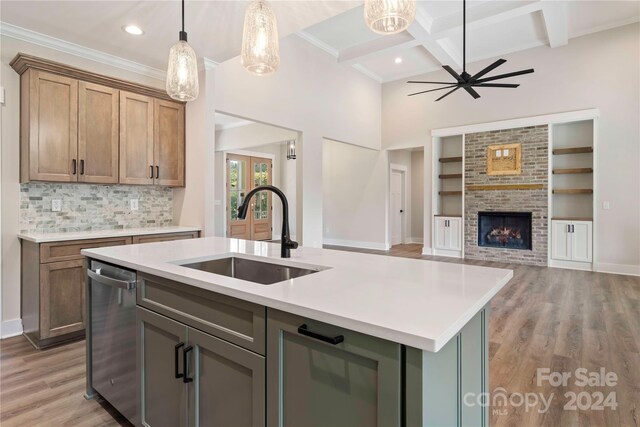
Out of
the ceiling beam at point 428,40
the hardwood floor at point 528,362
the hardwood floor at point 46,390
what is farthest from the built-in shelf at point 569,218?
the hardwood floor at point 46,390

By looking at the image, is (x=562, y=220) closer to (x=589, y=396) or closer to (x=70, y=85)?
(x=589, y=396)

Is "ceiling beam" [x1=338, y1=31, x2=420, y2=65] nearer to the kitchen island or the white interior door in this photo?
the white interior door

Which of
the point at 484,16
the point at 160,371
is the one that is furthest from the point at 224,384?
the point at 484,16

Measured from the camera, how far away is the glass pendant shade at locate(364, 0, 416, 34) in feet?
5.11

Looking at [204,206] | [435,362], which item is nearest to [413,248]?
[204,206]

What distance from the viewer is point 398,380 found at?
2.76ft

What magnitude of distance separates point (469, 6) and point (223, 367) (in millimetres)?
5919

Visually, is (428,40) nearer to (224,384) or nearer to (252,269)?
(252,269)

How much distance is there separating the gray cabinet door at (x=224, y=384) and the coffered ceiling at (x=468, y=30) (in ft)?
16.7

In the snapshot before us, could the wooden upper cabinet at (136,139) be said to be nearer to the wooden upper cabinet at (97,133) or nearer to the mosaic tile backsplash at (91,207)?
the wooden upper cabinet at (97,133)

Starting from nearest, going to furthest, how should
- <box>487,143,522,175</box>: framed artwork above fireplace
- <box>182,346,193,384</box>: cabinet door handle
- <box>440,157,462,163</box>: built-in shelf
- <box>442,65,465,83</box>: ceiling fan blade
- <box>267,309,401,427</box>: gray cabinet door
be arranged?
<box>267,309,401,427</box>: gray cabinet door
<box>182,346,193,384</box>: cabinet door handle
<box>442,65,465,83</box>: ceiling fan blade
<box>487,143,522,175</box>: framed artwork above fireplace
<box>440,157,462,163</box>: built-in shelf

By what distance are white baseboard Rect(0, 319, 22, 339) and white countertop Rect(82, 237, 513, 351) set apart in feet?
6.68

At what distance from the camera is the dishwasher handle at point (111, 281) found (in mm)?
1685

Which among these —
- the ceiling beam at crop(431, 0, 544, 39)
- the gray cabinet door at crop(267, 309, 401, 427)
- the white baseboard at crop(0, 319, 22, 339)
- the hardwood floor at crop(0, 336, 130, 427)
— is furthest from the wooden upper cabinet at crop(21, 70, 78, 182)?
the ceiling beam at crop(431, 0, 544, 39)
